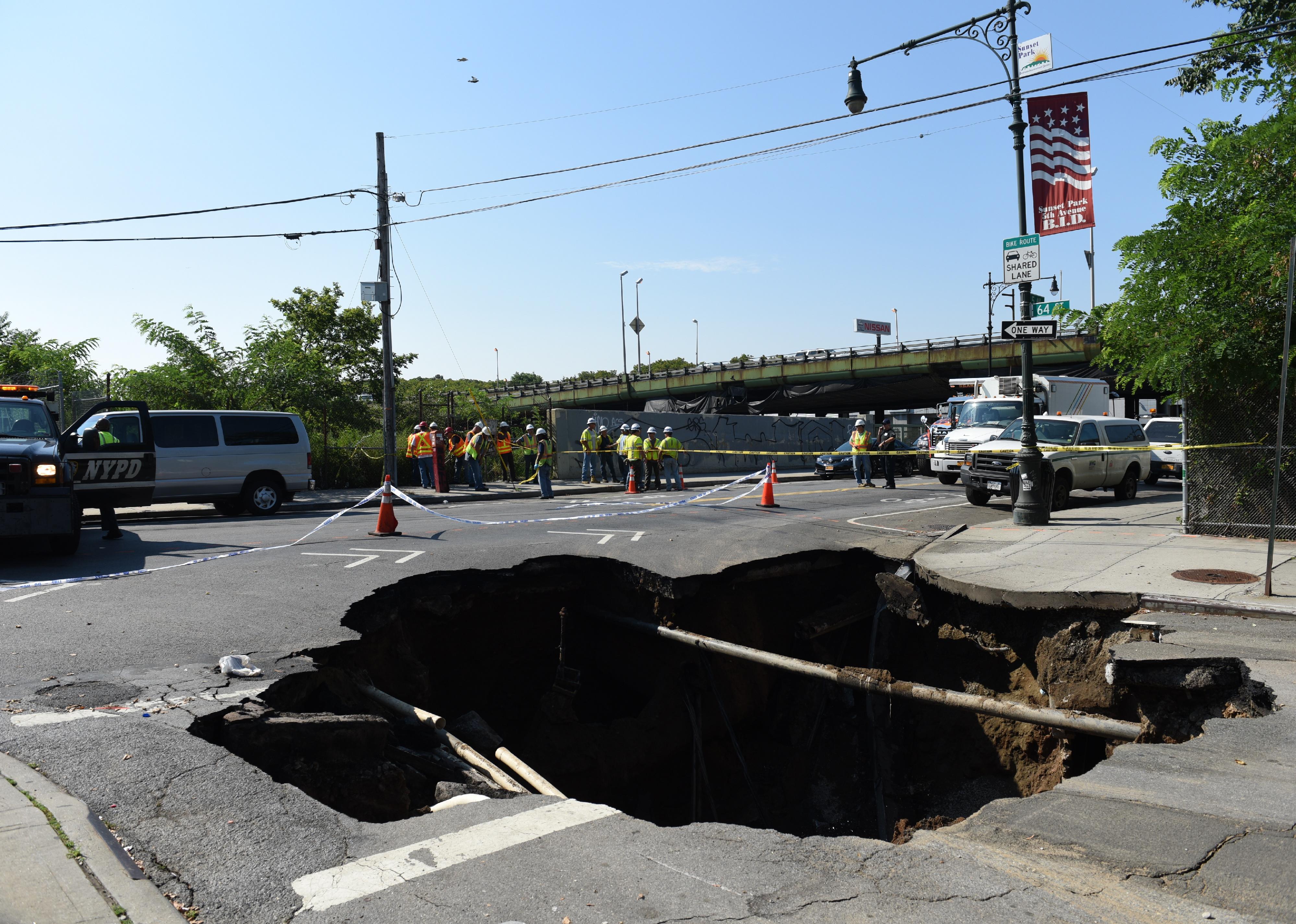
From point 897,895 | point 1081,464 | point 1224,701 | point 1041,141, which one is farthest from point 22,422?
point 1081,464

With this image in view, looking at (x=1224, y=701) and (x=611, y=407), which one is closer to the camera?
(x=1224, y=701)

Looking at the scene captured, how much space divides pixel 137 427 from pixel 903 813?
13.0 m

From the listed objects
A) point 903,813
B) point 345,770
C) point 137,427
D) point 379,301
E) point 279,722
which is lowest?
point 903,813

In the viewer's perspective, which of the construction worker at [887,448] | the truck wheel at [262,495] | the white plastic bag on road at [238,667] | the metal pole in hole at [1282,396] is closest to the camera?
the white plastic bag on road at [238,667]

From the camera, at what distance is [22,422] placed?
10578 millimetres

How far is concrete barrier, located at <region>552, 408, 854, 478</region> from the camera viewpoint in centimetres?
2831

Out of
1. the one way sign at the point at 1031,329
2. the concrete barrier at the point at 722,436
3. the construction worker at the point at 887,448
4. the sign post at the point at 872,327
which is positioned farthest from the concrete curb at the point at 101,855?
the sign post at the point at 872,327

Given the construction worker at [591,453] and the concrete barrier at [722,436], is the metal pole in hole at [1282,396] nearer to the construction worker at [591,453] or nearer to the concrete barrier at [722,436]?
the construction worker at [591,453]

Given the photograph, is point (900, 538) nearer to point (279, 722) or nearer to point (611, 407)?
point (279, 722)

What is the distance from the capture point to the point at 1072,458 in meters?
16.4

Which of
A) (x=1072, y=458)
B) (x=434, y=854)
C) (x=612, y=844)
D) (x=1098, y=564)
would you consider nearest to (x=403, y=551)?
(x=434, y=854)

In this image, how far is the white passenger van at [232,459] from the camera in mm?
15852

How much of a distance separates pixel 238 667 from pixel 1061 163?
1242cm

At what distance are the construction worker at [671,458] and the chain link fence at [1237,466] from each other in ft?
→ 41.2
